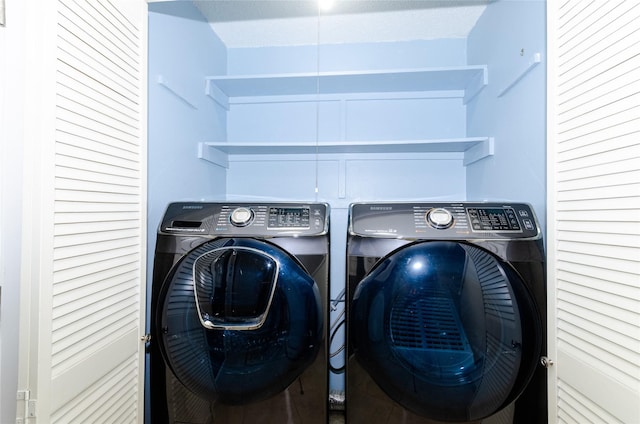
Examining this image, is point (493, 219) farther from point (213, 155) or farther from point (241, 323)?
point (213, 155)

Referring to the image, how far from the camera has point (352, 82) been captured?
1.82 meters

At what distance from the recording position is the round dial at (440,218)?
108cm

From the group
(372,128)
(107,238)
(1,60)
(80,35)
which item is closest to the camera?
(1,60)

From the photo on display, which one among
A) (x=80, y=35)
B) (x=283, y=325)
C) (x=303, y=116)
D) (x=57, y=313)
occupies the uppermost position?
(x=303, y=116)

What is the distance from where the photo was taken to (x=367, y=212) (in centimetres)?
115

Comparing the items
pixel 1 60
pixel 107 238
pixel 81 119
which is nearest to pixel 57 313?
pixel 107 238

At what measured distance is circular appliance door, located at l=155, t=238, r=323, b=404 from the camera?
1.08 m

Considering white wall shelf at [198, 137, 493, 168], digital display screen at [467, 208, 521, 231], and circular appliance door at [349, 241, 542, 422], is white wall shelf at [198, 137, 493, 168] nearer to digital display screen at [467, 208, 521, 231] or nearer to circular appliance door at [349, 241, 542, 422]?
digital display screen at [467, 208, 521, 231]

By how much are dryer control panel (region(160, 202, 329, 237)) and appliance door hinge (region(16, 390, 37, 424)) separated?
0.59 meters

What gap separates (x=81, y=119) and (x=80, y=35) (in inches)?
9.9

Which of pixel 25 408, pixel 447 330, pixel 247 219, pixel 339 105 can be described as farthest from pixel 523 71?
pixel 25 408

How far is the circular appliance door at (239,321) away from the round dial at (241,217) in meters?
0.07

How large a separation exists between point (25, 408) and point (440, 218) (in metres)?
1.35

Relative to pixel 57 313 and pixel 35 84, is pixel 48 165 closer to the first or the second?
pixel 35 84
